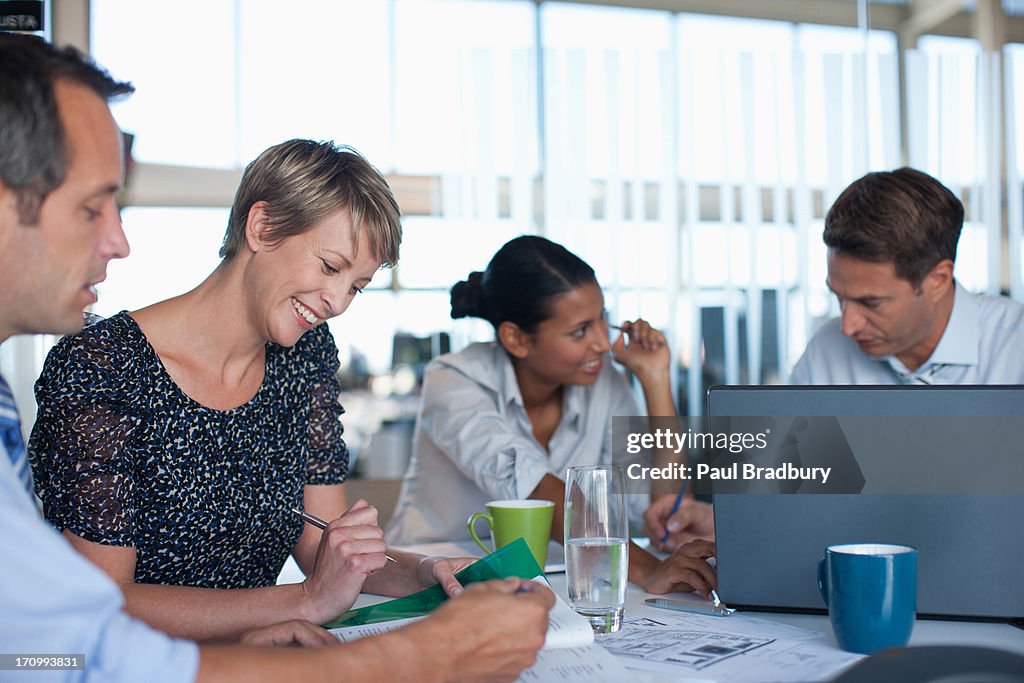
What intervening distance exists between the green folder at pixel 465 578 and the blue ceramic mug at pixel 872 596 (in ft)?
1.14

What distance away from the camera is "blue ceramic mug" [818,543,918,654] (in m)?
0.96

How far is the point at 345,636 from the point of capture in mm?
1026

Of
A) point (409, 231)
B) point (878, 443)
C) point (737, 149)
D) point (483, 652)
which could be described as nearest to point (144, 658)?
point (483, 652)

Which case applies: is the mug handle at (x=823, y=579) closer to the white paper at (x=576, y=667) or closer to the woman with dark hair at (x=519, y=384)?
the white paper at (x=576, y=667)

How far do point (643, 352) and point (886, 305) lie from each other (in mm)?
678

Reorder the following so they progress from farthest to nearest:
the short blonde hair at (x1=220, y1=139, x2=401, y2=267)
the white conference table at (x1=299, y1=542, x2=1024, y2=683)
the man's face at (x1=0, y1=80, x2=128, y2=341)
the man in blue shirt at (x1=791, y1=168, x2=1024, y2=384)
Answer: the man in blue shirt at (x1=791, y1=168, x2=1024, y2=384) → the short blonde hair at (x1=220, y1=139, x2=401, y2=267) → the white conference table at (x1=299, y1=542, x2=1024, y2=683) → the man's face at (x1=0, y1=80, x2=128, y2=341)

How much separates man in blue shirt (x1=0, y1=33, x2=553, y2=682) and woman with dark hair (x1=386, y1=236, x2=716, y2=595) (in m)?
1.10

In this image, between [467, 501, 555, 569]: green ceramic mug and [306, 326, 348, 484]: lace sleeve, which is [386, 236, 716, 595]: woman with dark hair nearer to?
[306, 326, 348, 484]: lace sleeve

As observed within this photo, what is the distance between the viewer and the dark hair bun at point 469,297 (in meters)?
2.29

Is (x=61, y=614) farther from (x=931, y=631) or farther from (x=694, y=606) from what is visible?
(x=931, y=631)

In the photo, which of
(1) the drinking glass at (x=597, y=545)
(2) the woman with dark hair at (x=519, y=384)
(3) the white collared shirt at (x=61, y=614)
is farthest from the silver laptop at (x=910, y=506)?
(2) the woman with dark hair at (x=519, y=384)

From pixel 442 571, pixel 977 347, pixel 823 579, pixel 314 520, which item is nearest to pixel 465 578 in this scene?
pixel 442 571

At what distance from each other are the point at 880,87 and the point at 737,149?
0.63 meters

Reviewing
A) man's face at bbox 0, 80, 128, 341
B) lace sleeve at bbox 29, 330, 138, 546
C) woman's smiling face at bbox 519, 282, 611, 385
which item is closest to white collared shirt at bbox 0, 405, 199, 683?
man's face at bbox 0, 80, 128, 341
